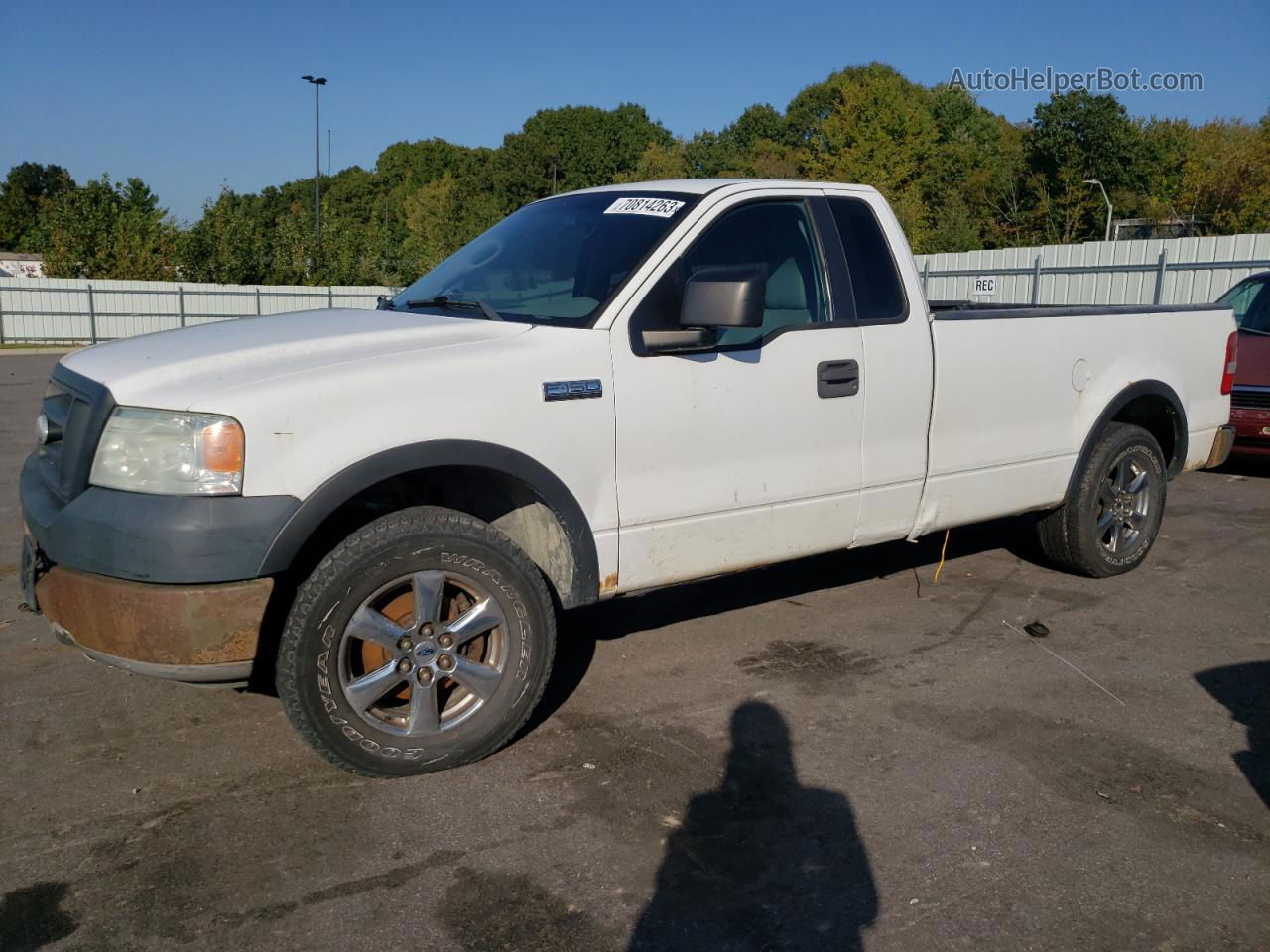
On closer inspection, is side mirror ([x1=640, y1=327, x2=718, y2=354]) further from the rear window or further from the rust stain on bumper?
the rust stain on bumper

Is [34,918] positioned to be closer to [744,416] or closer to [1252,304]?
[744,416]

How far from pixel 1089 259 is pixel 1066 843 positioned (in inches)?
853

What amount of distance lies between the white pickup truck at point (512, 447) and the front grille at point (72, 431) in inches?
0.5

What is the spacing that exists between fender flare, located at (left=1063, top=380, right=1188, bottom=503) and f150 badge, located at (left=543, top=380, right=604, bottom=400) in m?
3.03

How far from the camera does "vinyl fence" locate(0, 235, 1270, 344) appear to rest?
18.6 metres

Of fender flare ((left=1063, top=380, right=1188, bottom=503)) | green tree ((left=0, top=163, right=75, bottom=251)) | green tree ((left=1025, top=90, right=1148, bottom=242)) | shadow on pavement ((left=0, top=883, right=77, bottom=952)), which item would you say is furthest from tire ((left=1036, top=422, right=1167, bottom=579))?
green tree ((left=0, top=163, right=75, bottom=251))

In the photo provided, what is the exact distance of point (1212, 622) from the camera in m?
5.36

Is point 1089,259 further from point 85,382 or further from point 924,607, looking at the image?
point 85,382

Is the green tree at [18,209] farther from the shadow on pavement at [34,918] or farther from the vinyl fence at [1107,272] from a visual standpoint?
the shadow on pavement at [34,918]

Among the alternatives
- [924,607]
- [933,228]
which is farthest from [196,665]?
[933,228]

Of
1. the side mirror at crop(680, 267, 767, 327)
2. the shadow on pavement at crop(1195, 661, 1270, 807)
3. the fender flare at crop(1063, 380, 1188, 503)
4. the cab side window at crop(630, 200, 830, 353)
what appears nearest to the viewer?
the shadow on pavement at crop(1195, 661, 1270, 807)

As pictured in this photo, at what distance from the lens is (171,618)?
10.4ft

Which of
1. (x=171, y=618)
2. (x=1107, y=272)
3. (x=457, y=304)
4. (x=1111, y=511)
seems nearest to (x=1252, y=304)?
(x=1111, y=511)

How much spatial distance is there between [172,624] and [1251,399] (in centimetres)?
860
